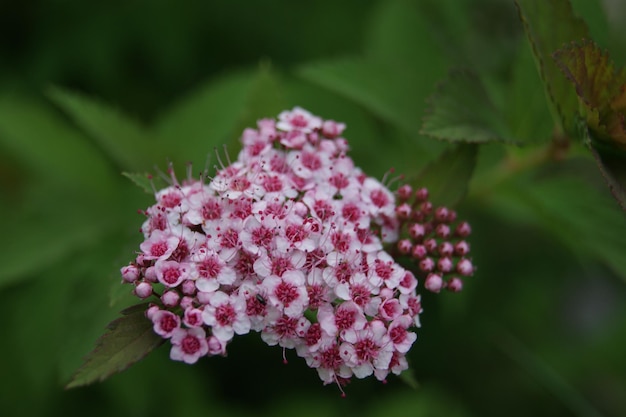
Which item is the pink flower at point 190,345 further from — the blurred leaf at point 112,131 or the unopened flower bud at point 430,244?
the blurred leaf at point 112,131

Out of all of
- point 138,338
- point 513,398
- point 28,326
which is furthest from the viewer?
point 513,398

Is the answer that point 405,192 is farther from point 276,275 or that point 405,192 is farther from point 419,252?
point 276,275

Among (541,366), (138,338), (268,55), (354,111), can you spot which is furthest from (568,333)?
(138,338)

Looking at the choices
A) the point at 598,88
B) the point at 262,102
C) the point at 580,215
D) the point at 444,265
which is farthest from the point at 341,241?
the point at 580,215

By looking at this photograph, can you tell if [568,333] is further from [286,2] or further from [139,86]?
[139,86]

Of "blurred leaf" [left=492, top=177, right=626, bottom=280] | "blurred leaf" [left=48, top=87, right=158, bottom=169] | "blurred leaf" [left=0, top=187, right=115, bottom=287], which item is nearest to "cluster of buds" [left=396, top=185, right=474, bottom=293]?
"blurred leaf" [left=492, top=177, right=626, bottom=280]

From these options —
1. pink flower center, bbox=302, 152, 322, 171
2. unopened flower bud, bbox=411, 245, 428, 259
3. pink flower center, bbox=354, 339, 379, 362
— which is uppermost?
pink flower center, bbox=302, 152, 322, 171

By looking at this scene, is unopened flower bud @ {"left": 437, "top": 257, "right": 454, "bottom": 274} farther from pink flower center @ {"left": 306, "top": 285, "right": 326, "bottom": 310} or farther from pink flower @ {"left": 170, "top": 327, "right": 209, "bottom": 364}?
pink flower @ {"left": 170, "top": 327, "right": 209, "bottom": 364}
